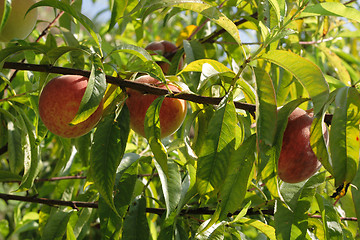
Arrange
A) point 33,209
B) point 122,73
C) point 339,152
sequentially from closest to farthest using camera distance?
point 339,152, point 122,73, point 33,209

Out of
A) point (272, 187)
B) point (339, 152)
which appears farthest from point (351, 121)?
point (272, 187)

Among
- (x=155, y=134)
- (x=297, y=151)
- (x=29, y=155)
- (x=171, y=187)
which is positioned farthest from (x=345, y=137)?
(x=29, y=155)

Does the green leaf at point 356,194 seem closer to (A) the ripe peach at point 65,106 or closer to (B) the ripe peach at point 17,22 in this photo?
(A) the ripe peach at point 65,106

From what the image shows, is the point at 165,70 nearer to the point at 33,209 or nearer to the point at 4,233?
the point at 33,209

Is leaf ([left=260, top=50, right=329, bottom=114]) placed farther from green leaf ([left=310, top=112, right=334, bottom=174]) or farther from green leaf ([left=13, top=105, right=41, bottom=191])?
green leaf ([left=13, top=105, right=41, bottom=191])

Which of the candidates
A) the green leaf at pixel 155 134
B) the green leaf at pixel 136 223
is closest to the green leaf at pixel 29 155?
the green leaf at pixel 136 223

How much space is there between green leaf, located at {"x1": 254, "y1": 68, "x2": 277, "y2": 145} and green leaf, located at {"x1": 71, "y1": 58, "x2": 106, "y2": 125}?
25cm

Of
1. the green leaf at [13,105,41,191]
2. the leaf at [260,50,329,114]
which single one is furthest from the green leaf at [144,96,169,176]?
the green leaf at [13,105,41,191]

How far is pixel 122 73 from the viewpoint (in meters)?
0.86

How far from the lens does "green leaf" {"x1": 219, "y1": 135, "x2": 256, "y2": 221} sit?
0.70 metres

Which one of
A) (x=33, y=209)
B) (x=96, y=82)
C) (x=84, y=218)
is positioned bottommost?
(x=33, y=209)

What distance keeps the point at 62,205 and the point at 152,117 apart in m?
0.46

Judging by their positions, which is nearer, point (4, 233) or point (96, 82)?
point (96, 82)

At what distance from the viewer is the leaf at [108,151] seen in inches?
29.3
